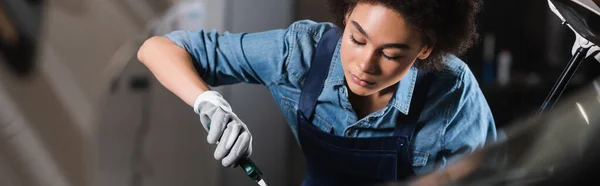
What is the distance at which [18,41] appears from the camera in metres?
0.95

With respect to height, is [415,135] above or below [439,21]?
below

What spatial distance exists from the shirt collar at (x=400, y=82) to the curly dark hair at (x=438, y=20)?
2 centimetres

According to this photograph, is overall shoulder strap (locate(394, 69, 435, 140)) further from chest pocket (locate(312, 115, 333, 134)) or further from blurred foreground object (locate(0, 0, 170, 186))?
blurred foreground object (locate(0, 0, 170, 186))

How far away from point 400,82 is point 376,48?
0.05 m

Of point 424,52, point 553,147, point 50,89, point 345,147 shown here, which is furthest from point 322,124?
point 50,89

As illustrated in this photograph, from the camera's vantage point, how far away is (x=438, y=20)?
0.65 metres

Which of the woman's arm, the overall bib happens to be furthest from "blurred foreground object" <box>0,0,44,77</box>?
the overall bib

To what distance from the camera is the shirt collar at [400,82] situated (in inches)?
27.1

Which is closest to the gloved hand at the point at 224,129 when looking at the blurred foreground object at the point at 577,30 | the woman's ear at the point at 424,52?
the woman's ear at the point at 424,52

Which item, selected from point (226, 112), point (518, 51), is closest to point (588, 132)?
point (518, 51)

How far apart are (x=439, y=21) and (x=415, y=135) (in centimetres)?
13

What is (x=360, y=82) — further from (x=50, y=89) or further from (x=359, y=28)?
(x=50, y=89)

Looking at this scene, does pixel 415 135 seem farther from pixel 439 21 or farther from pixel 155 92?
pixel 155 92

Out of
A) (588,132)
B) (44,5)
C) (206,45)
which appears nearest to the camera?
(588,132)
